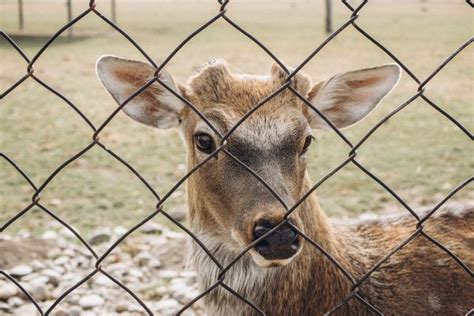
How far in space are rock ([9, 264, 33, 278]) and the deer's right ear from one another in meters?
2.00

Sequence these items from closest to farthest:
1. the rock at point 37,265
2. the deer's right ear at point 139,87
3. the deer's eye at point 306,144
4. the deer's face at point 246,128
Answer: the deer's face at point 246,128 → the deer's right ear at point 139,87 → the deer's eye at point 306,144 → the rock at point 37,265

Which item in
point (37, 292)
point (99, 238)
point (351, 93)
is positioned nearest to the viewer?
point (351, 93)

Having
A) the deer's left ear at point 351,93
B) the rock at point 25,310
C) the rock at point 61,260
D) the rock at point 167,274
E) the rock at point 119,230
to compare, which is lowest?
the deer's left ear at point 351,93

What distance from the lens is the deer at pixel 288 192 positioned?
2523mm

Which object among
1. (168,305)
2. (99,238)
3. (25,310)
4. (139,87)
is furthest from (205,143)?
(99,238)

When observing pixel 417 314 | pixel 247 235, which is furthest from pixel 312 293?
pixel 247 235

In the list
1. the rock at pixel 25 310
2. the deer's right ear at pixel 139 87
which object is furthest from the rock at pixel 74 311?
the deer's right ear at pixel 139 87

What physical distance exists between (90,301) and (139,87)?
202 cm

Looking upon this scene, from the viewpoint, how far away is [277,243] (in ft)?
6.83

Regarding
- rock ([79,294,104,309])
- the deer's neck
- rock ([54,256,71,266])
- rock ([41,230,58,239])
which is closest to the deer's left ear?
the deer's neck

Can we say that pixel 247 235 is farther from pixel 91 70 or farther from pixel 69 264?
pixel 91 70

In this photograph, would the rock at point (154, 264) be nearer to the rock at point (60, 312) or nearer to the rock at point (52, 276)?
the rock at point (52, 276)

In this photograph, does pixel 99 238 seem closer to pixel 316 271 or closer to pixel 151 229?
pixel 151 229

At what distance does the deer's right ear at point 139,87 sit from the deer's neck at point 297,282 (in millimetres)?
647
